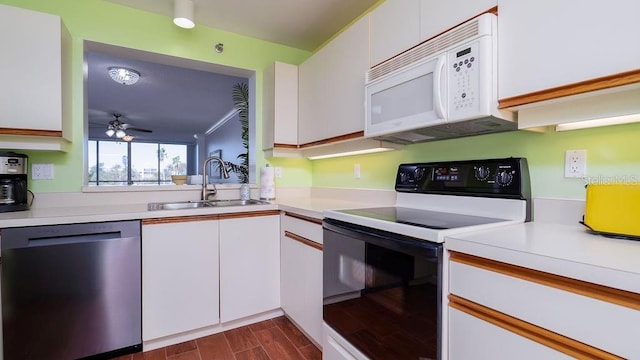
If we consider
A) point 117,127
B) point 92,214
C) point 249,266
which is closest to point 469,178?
point 249,266

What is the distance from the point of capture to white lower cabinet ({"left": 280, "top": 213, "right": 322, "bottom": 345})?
1.80 meters

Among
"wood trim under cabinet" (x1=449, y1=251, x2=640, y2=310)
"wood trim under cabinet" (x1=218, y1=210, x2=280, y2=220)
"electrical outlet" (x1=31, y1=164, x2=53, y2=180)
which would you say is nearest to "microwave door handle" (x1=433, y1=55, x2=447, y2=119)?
"wood trim under cabinet" (x1=449, y1=251, x2=640, y2=310)

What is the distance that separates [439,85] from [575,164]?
0.62m

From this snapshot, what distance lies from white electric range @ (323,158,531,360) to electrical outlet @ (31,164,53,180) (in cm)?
193

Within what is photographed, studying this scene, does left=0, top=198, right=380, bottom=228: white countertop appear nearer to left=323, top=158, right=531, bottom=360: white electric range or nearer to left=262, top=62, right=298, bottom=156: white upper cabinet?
left=323, top=158, right=531, bottom=360: white electric range

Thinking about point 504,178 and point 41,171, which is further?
point 41,171

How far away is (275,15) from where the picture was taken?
237cm

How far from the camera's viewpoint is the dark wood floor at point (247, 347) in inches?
71.1

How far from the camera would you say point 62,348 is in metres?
1.63

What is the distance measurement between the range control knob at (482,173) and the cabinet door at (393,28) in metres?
0.70

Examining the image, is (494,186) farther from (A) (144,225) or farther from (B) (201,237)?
(A) (144,225)

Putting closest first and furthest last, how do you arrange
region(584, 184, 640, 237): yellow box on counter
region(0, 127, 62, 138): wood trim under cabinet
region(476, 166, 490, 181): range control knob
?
region(584, 184, 640, 237): yellow box on counter, region(476, 166, 490, 181): range control knob, region(0, 127, 62, 138): wood trim under cabinet

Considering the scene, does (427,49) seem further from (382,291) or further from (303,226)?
(303,226)

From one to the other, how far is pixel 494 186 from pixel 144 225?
76.5 inches
